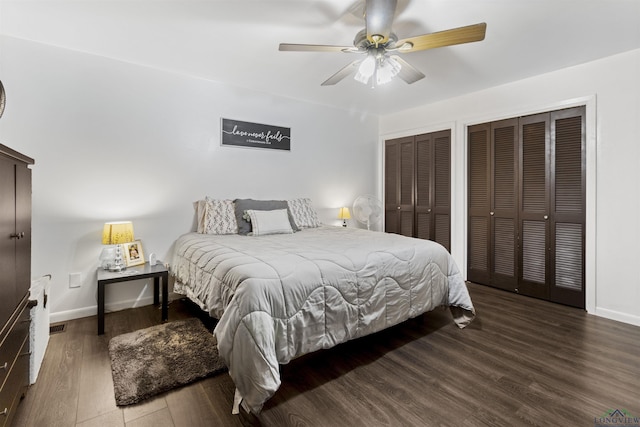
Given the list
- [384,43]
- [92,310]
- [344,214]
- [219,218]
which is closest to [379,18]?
[384,43]

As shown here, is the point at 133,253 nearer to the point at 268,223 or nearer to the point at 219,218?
the point at 219,218

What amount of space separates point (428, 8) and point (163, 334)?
2.92 metres

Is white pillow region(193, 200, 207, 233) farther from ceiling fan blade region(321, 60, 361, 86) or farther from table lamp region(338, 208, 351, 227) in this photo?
table lamp region(338, 208, 351, 227)

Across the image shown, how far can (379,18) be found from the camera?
1816mm

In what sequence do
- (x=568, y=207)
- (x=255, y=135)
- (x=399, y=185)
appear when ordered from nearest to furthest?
1. (x=568, y=207)
2. (x=255, y=135)
3. (x=399, y=185)

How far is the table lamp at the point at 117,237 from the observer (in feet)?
8.19

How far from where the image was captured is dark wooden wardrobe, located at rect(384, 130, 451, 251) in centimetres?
398

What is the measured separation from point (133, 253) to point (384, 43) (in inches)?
107

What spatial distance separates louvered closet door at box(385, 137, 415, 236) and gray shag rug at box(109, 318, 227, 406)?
3.13 metres

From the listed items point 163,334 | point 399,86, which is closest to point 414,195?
point 399,86

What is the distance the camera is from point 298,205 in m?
3.74

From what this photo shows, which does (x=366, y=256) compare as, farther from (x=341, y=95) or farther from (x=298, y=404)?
(x=341, y=95)

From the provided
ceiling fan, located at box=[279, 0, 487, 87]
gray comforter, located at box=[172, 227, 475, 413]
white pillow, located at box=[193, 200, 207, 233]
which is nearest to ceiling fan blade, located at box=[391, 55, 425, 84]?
ceiling fan, located at box=[279, 0, 487, 87]

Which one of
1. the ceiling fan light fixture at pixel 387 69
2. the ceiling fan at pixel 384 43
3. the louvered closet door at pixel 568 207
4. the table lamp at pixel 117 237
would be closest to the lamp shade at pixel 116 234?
the table lamp at pixel 117 237
